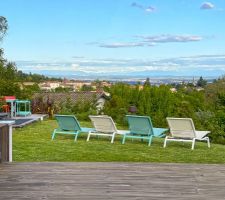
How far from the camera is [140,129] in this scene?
1088cm

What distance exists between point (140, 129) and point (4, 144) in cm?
409

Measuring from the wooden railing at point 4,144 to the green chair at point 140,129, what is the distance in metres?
3.70

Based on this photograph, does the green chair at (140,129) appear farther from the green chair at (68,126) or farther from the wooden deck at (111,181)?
the wooden deck at (111,181)

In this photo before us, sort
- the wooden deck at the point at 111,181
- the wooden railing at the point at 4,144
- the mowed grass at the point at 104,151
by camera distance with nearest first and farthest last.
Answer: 1. the wooden deck at the point at 111,181
2. the wooden railing at the point at 4,144
3. the mowed grass at the point at 104,151

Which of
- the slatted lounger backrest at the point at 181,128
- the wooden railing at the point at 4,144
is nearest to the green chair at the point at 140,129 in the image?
the slatted lounger backrest at the point at 181,128

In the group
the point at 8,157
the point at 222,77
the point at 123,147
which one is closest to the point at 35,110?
the point at 123,147

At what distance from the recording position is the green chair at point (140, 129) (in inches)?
419

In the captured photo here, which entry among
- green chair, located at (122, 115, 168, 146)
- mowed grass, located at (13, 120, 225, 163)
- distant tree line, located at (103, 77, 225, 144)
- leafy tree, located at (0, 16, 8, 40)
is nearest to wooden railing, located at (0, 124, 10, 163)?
mowed grass, located at (13, 120, 225, 163)

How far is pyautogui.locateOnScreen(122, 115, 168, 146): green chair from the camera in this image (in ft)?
34.9

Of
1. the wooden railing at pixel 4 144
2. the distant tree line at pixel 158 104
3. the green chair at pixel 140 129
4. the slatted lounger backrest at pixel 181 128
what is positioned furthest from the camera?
the distant tree line at pixel 158 104

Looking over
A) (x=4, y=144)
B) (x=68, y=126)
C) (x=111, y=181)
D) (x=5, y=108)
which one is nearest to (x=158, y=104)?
(x=5, y=108)

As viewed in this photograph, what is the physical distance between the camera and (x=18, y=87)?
20156mm

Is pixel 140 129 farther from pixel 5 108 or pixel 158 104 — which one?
pixel 158 104

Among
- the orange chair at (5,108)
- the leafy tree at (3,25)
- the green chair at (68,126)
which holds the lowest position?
the orange chair at (5,108)
